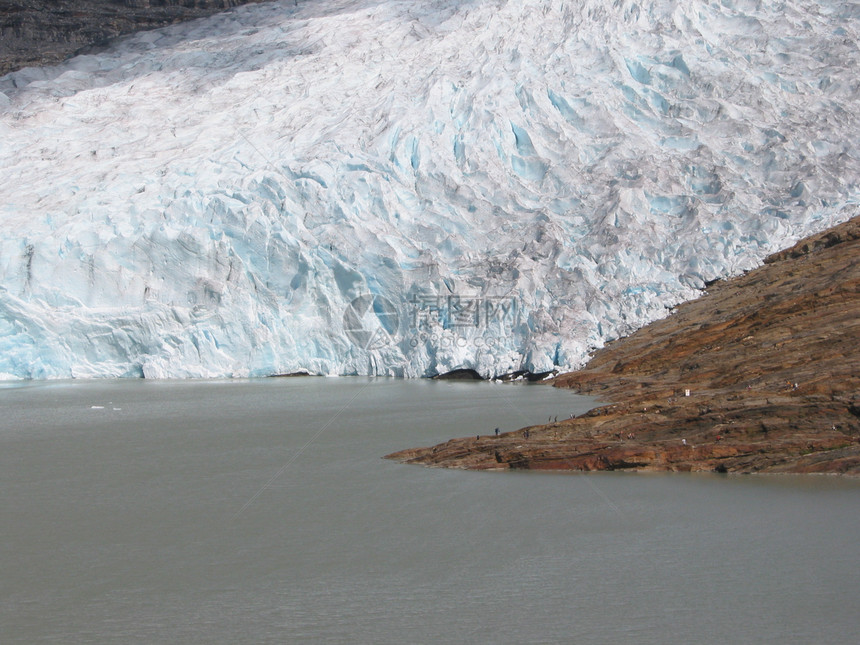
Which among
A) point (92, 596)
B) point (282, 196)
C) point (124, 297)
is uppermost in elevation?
point (282, 196)

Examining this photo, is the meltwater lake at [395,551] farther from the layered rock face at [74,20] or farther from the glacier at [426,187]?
the layered rock face at [74,20]

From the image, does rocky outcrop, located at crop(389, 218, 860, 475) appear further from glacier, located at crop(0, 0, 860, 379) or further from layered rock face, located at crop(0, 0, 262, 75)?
layered rock face, located at crop(0, 0, 262, 75)

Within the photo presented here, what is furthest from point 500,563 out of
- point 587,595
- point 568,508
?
point 568,508

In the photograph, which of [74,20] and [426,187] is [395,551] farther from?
[74,20]

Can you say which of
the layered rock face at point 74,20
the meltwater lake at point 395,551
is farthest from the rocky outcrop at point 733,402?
the layered rock face at point 74,20

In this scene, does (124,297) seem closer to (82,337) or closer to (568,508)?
(82,337)

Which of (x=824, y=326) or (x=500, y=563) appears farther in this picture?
(x=824, y=326)
